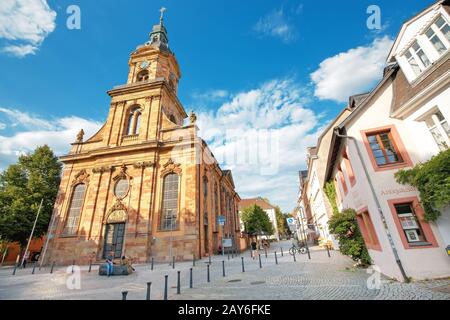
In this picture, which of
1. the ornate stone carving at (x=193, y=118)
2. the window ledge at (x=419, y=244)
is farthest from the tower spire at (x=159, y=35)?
the window ledge at (x=419, y=244)

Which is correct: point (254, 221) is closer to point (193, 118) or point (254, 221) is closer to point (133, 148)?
point (193, 118)

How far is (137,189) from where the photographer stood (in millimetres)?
21562

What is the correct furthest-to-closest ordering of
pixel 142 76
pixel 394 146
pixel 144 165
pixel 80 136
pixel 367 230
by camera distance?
pixel 142 76 < pixel 80 136 < pixel 144 165 < pixel 367 230 < pixel 394 146

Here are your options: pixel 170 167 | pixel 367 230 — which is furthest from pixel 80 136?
pixel 367 230

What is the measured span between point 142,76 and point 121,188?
15785mm

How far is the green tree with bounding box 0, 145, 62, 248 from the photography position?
24516mm

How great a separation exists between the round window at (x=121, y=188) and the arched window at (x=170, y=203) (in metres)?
4.00

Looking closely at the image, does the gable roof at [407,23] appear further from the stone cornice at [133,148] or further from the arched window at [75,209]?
the arched window at [75,209]

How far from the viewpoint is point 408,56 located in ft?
30.7

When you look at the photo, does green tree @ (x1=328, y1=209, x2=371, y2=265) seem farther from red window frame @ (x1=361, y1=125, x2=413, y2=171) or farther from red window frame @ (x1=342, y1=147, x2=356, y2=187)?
red window frame @ (x1=361, y1=125, x2=413, y2=171)

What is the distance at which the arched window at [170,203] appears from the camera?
20250mm

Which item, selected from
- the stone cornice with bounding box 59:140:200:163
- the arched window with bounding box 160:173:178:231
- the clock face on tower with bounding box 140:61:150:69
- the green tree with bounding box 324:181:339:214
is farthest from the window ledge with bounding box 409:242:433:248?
the clock face on tower with bounding box 140:61:150:69

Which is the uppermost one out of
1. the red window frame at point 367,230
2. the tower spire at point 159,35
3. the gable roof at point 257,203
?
the tower spire at point 159,35
